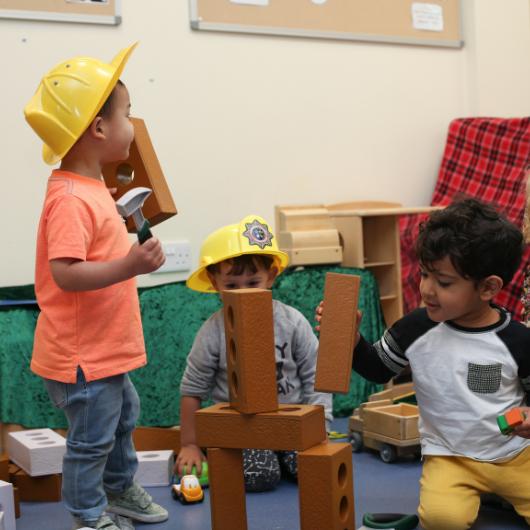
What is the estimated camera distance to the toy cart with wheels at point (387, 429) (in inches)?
79.7

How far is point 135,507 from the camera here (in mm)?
1710

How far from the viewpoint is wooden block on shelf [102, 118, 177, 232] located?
168cm

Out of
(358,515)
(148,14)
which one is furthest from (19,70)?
(358,515)

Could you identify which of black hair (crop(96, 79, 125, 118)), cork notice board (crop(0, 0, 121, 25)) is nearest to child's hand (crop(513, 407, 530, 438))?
black hair (crop(96, 79, 125, 118))

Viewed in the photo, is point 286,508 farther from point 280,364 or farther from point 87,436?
point 87,436

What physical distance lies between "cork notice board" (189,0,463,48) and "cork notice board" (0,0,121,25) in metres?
0.29

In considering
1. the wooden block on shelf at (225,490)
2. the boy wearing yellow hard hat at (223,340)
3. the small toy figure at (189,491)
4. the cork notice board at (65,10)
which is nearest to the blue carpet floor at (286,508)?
the small toy figure at (189,491)

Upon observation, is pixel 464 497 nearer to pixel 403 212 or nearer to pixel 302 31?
pixel 403 212

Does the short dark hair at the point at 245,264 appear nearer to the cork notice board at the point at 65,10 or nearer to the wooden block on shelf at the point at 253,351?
the wooden block on shelf at the point at 253,351

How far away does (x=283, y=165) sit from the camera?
289cm

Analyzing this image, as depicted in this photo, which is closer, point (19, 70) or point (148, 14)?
point (19, 70)

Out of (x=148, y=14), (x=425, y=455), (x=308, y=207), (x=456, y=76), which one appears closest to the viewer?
(x=425, y=455)

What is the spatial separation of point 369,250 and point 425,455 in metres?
1.32

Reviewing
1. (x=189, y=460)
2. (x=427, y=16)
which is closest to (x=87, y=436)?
(x=189, y=460)
